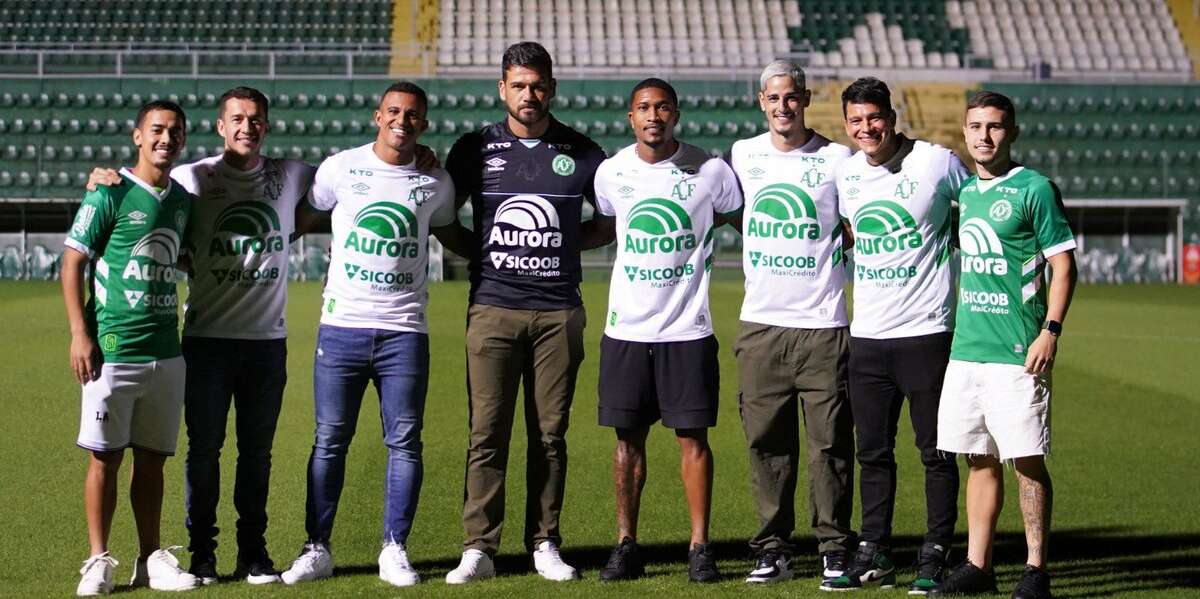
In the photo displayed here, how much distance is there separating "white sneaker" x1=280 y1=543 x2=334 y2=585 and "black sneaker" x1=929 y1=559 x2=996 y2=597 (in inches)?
92.7

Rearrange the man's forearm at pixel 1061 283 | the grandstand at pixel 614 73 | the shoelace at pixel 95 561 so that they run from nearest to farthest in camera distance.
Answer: the man's forearm at pixel 1061 283, the shoelace at pixel 95 561, the grandstand at pixel 614 73

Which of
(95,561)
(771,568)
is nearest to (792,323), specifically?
(771,568)

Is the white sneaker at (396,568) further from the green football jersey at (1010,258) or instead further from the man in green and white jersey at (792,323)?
the green football jersey at (1010,258)

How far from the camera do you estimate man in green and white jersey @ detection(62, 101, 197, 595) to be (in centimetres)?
529

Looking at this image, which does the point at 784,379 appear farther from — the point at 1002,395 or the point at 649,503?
the point at 649,503

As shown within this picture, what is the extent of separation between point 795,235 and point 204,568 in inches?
106

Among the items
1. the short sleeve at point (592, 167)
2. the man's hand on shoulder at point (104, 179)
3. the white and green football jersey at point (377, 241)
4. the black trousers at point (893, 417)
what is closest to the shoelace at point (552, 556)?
the white and green football jersey at point (377, 241)

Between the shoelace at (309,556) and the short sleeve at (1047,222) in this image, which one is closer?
the short sleeve at (1047,222)

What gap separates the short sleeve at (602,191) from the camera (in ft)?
19.3

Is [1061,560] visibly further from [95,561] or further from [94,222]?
[94,222]

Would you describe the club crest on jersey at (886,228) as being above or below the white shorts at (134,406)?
above

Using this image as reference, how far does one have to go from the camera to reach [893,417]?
572cm

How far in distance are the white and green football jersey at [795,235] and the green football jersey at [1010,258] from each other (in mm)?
634

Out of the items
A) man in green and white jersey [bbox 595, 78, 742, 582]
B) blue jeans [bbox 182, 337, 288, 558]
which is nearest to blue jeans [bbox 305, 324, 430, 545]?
blue jeans [bbox 182, 337, 288, 558]
